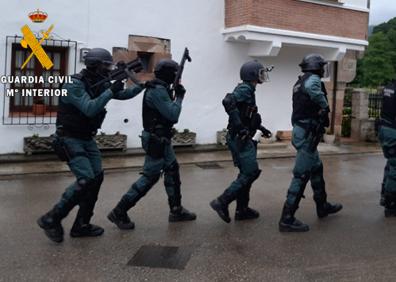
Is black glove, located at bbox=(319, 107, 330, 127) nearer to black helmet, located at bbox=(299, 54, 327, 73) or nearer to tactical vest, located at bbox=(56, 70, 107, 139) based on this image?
black helmet, located at bbox=(299, 54, 327, 73)

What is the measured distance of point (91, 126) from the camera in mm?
4652

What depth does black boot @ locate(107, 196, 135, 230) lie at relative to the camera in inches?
201

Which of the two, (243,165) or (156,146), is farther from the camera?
(243,165)

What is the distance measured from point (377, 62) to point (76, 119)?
178ft

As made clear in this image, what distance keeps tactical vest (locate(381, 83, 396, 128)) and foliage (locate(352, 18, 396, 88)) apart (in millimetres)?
47079

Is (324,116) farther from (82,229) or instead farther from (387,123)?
(82,229)

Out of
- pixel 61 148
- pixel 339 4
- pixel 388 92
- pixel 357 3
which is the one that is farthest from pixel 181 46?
pixel 61 148

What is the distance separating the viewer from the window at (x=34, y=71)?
371 inches

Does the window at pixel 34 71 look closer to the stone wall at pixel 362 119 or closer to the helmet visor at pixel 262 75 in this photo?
the helmet visor at pixel 262 75

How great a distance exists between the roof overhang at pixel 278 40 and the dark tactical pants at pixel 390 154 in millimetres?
5566

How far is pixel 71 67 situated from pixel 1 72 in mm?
1319

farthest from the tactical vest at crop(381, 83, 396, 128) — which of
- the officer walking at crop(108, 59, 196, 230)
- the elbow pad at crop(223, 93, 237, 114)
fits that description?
the officer walking at crop(108, 59, 196, 230)

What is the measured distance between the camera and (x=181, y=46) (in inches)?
434

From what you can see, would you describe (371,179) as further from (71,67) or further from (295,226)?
(71,67)
